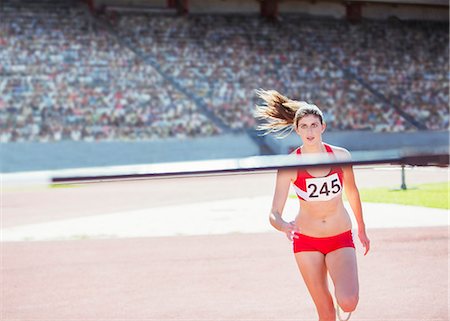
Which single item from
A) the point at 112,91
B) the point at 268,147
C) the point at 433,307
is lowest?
the point at 268,147

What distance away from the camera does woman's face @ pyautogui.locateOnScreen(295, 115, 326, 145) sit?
440 cm

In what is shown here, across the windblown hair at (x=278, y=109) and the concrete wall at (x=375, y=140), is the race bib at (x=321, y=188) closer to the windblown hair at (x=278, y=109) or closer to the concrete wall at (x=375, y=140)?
the windblown hair at (x=278, y=109)

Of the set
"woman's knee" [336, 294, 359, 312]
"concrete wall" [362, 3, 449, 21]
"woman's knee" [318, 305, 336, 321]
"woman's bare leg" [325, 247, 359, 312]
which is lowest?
"concrete wall" [362, 3, 449, 21]

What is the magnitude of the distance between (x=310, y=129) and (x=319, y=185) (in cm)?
31

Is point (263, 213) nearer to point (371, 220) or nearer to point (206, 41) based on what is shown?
point (371, 220)

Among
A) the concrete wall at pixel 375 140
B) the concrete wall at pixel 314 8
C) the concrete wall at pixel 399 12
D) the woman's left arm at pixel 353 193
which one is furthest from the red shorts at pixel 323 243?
the concrete wall at pixel 399 12

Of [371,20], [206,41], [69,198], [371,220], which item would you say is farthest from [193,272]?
[371,20]

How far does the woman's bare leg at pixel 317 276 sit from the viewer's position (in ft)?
15.4

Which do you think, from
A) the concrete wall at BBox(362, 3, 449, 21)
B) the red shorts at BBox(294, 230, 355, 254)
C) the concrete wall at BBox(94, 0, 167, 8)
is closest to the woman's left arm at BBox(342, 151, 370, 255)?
the red shorts at BBox(294, 230, 355, 254)

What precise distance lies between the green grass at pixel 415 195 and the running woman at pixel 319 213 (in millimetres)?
11131

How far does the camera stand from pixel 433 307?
7.02m

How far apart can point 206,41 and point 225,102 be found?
3.71m

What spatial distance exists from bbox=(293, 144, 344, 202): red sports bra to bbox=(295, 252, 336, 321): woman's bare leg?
35 cm

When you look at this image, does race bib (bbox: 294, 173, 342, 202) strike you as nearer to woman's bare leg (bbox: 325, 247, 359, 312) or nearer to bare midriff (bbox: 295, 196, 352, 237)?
bare midriff (bbox: 295, 196, 352, 237)
